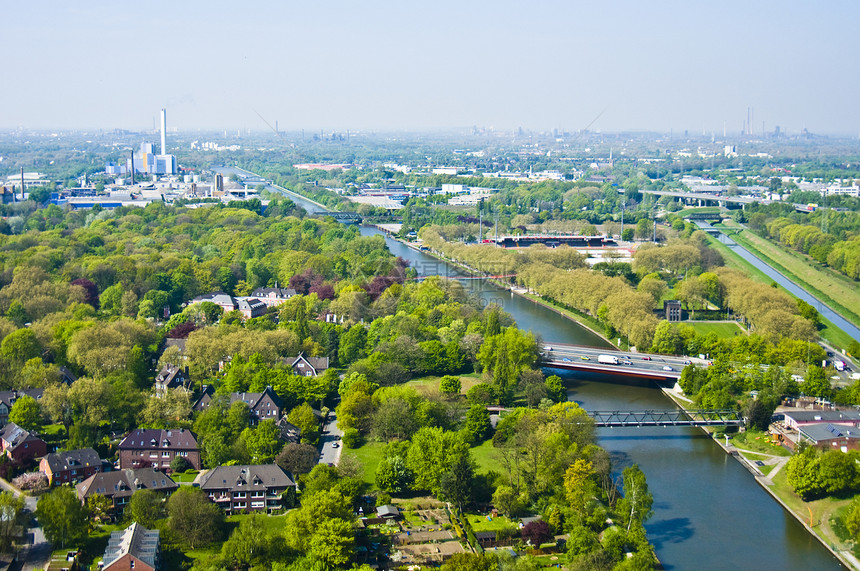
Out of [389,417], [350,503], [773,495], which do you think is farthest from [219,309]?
[773,495]

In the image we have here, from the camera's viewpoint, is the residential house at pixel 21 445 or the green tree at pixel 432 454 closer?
the green tree at pixel 432 454

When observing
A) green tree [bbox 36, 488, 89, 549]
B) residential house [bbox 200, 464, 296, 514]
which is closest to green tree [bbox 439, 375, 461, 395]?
residential house [bbox 200, 464, 296, 514]

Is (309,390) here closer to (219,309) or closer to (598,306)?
(219,309)

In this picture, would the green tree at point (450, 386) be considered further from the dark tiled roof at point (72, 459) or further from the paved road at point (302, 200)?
the paved road at point (302, 200)

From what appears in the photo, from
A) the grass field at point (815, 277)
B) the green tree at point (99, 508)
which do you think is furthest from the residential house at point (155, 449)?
the grass field at point (815, 277)

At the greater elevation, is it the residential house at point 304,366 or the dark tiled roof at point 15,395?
the residential house at point 304,366

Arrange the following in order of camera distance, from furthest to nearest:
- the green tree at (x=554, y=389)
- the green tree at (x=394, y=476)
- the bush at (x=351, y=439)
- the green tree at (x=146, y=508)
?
Result: the green tree at (x=554, y=389) < the bush at (x=351, y=439) < the green tree at (x=394, y=476) < the green tree at (x=146, y=508)

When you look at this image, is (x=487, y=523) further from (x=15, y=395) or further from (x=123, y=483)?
(x=15, y=395)
